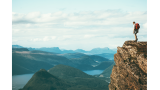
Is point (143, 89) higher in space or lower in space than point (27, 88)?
higher

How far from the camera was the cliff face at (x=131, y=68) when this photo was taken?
83.3ft

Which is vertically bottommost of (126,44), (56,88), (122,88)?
(56,88)

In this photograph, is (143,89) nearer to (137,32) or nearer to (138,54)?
(138,54)

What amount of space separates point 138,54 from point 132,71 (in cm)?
278

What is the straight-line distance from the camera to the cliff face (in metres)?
25.4

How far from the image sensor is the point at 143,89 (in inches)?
971

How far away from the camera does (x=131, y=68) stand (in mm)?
26828

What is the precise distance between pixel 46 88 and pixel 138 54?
299 ft

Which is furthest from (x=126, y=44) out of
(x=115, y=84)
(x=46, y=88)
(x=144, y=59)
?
(x=46, y=88)

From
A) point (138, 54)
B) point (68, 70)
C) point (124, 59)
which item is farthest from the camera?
point (68, 70)
